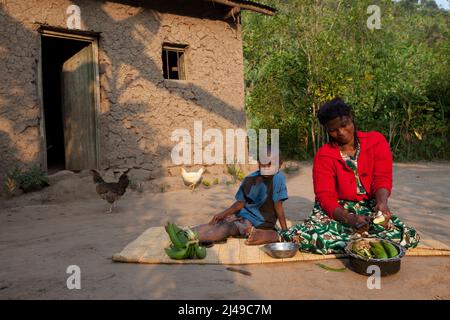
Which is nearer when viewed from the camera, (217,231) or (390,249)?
(390,249)

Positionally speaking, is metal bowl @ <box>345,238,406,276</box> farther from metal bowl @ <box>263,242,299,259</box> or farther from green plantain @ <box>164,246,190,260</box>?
green plantain @ <box>164,246,190,260</box>

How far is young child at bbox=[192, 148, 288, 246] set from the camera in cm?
374

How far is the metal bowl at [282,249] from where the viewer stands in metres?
3.28

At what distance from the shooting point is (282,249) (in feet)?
10.8

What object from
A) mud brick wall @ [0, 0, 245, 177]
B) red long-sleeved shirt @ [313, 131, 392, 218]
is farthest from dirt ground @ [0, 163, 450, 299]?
mud brick wall @ [0, 0, 245, 177]

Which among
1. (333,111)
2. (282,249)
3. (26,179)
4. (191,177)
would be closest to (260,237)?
(282,249)

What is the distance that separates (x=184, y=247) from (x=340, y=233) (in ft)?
4.25

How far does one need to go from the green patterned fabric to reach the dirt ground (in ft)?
0.53

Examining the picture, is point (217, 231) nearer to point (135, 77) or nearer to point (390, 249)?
point (390, 249)

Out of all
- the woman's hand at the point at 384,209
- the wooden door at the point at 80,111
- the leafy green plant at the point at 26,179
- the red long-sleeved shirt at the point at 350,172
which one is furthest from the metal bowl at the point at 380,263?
the wooden door at the point at 80,111

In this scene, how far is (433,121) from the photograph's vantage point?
1076cm

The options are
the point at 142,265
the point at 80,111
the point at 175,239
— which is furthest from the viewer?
the point at 80,111

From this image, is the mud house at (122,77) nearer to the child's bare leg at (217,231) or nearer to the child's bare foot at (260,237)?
the child's bare leg at (217,231)

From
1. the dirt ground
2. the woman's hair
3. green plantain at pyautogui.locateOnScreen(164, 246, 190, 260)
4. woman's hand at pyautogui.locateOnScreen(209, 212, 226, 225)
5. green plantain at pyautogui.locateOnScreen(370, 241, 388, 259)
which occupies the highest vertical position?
the woman's hair
